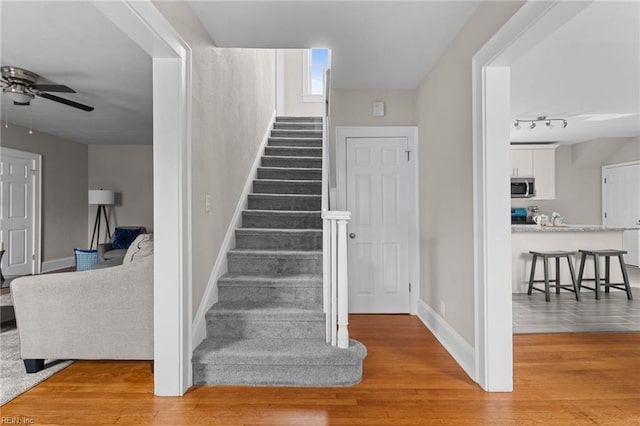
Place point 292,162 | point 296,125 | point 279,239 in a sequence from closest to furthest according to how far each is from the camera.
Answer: point 279,239, point 292,162, point 296,125

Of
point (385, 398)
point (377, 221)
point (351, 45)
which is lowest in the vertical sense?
point (385, 398)

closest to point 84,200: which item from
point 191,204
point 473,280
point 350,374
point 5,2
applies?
point 5,2

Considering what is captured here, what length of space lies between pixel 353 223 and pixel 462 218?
4.87ft

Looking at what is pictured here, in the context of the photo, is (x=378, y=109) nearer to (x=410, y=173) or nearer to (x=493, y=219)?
(x=410, y=173)

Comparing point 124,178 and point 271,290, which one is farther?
point 124,178

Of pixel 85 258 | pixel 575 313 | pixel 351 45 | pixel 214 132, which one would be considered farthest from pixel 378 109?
pixel 85 258

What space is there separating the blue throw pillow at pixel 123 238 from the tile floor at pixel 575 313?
5.93 metres

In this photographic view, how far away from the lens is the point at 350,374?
2395 millimetres

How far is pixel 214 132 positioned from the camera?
112 inches

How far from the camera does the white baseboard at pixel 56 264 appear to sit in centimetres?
655

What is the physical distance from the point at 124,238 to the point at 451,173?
571 centimetres

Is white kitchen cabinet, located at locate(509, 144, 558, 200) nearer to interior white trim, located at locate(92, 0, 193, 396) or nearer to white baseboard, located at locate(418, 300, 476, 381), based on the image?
white baseboard, located at locate(418, 300, 476, 381)

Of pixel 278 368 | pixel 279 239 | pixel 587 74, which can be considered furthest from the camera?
pixel 587 74

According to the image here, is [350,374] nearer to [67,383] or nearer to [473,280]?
[473,280]
